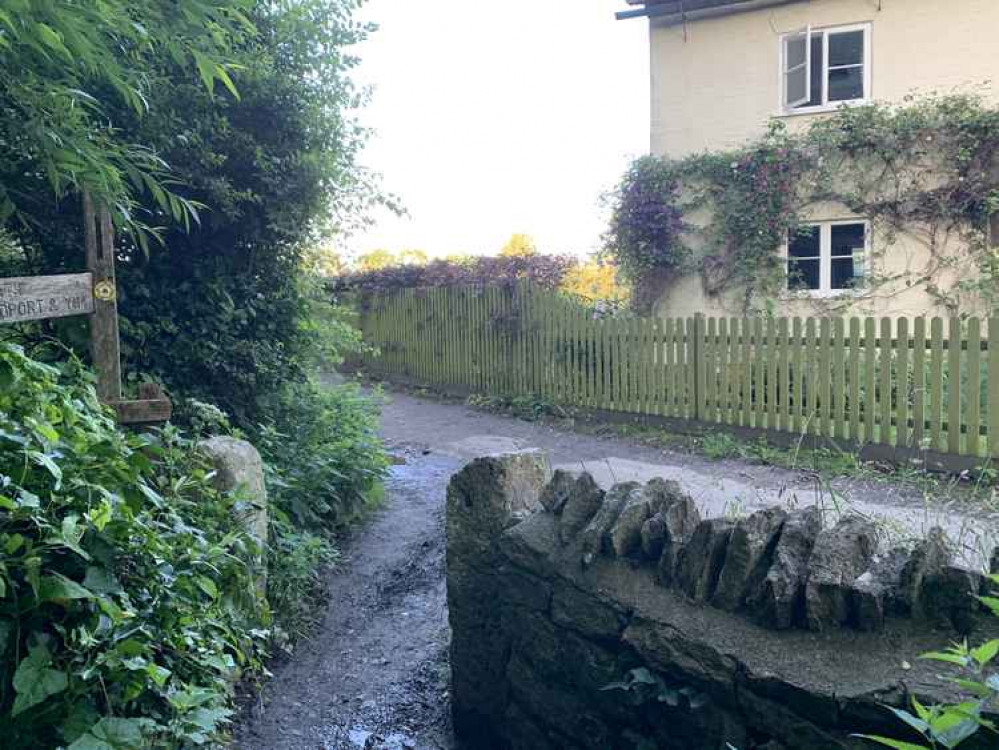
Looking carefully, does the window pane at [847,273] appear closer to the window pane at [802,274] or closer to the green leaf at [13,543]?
the window pane at [802,274]

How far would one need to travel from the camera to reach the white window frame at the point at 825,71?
1248 cm

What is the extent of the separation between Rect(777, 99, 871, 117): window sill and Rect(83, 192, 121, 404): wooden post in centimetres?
1130

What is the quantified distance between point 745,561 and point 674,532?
0.97ft

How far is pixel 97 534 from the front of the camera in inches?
85.6

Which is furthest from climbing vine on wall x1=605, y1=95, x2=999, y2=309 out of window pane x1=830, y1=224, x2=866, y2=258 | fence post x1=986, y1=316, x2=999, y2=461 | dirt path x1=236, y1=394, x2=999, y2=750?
dirt path x1=236, y1=394, x2=999, y2=750

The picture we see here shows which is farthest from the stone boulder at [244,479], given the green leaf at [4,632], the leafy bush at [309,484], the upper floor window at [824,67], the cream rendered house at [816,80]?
the upper floor window at [824,67]

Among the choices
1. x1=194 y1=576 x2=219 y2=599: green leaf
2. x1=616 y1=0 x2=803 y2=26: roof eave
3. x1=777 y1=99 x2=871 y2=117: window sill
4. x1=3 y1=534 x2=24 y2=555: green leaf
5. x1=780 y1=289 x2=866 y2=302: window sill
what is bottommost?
x1=194 y1=576 x2=219 y2=599: green leaf

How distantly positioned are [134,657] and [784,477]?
6.21 meters

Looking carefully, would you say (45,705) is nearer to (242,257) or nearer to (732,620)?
(732,620)

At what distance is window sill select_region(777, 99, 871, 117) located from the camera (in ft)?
40.7

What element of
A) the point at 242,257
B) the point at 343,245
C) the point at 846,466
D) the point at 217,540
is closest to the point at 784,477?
the point at 846,466

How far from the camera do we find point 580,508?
295 centimetres

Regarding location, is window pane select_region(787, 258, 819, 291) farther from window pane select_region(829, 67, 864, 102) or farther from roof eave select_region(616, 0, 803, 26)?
roof eave select_region(616, 0, 803, 26)

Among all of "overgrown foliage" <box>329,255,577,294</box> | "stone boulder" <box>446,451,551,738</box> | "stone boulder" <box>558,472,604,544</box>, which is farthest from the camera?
"overgrown foliage" <box>329,255,577,294</box>
